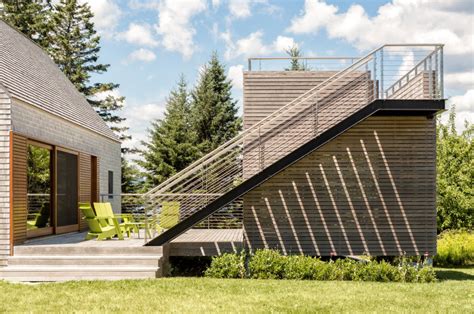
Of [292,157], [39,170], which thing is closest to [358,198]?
[292,157]

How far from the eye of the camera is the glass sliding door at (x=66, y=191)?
16234mm

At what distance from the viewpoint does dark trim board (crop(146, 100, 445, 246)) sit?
40.4 ft

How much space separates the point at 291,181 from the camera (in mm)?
13977

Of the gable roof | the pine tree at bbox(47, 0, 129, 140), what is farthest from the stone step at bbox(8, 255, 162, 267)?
the pine tree at bbox(47, 0, 129, 140)

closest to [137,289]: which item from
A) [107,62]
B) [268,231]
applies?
[268,231]

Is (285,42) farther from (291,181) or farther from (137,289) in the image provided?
(137,289)

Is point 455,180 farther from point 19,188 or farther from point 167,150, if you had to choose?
point 19,188

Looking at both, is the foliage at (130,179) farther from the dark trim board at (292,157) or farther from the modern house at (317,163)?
the dark trim board at (292,157)

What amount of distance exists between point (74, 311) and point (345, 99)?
26.9ft

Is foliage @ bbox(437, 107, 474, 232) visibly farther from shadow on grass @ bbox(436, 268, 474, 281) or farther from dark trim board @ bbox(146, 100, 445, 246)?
dark trim board @ bbox(146, 100, 445, 246)

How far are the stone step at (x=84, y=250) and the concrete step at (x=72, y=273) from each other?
0.49 metres

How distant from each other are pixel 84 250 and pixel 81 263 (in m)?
0.35

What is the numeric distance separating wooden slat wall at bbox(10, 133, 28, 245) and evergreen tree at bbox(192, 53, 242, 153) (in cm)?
1986

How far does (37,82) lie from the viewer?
16.6 meters
